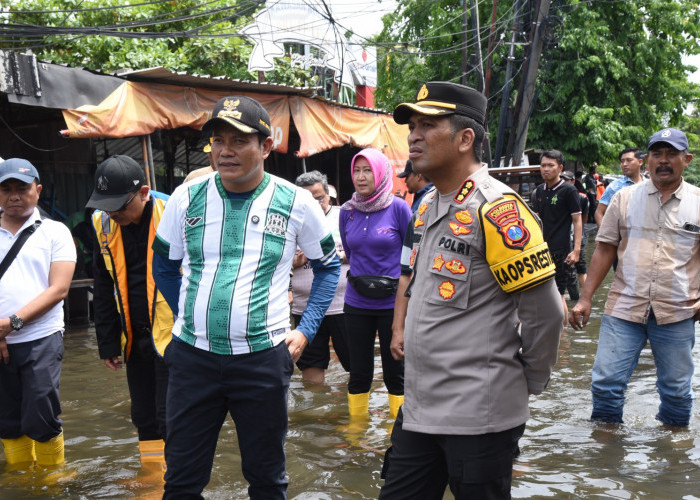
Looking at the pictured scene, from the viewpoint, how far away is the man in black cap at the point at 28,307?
4.45 m

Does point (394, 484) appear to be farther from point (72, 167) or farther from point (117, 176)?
point (72, 167)

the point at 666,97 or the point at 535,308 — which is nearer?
the point at 535,308

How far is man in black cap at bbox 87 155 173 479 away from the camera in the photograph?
3.99 meters

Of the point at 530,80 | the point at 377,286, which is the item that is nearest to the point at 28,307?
the point at 377,286

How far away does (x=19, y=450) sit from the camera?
4.76 m

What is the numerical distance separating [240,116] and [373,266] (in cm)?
245

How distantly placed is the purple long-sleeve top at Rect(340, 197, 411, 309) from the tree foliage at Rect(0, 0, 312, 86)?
368 inches

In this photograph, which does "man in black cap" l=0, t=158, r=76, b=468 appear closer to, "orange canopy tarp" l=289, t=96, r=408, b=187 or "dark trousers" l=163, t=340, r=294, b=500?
"dark trousers" l=163, t=340, r=294, b=500

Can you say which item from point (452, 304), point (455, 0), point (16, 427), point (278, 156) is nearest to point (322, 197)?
point (16, 427)

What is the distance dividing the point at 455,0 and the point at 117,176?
81.9 feet

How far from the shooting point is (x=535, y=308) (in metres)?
2.65

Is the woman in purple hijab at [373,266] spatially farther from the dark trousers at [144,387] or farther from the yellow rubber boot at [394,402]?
the dark trousers at [144,387]

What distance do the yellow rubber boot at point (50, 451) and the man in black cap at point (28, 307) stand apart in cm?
3

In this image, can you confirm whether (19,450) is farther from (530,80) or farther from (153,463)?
(530,80)
